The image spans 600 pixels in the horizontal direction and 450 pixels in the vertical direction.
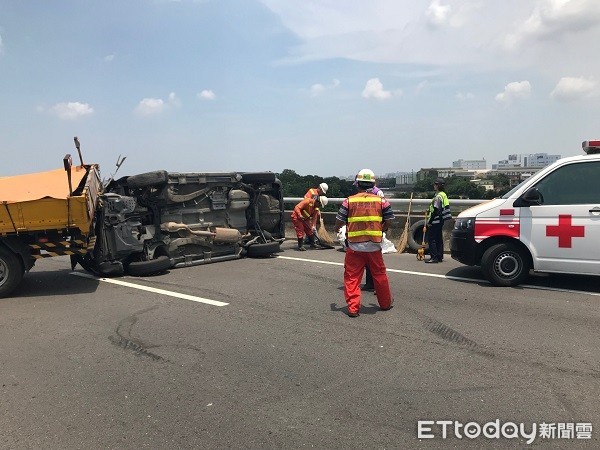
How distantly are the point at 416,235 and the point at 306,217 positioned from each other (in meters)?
2.54

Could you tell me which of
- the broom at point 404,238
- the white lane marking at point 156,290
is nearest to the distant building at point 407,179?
the broom at point 404,238

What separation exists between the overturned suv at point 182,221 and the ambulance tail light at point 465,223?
3.91 metres

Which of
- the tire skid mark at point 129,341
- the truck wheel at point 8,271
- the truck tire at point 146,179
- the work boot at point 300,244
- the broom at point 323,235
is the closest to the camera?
the tire skid mark at point 129,341

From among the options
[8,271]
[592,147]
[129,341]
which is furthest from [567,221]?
[8,271]

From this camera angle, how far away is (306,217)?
11680 millimetres

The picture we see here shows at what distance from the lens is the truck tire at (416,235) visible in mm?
10891

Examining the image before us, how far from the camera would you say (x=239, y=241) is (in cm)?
1023

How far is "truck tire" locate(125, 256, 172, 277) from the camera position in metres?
8.44

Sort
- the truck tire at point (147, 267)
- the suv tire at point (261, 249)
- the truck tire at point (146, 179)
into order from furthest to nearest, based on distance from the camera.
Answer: the suv tire at point (261, 249) → the truck tire at point (146, 179) → the truck tire at point (147, 267)

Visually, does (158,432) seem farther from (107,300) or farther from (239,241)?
(239,241)

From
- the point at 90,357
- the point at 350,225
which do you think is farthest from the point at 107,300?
the point at 350,225

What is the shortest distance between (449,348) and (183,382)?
2527 mm

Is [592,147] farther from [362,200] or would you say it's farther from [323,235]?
[323,235]

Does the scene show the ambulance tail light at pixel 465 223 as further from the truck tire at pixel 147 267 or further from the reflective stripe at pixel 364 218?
the truck tire at pixel 147 267
